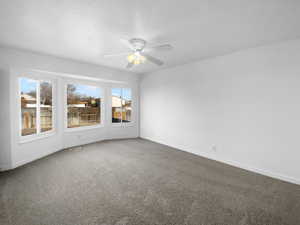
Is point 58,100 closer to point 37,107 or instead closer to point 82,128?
point 37,107

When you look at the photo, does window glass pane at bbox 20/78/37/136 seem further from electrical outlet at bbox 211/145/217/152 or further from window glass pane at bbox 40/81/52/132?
electrical outlet at bbox 211/145/217/152

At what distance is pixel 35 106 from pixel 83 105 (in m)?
1.42

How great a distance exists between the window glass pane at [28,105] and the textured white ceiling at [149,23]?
779mm

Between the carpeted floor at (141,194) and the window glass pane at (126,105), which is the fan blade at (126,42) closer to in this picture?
the carpeted floor at (141,194)

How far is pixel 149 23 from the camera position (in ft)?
6.89

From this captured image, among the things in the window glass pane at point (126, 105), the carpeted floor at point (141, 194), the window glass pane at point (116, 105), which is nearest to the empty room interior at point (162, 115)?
the carpeted floor at point (141, 194)

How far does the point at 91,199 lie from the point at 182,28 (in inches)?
108

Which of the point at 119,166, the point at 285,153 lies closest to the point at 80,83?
the point at 119,166

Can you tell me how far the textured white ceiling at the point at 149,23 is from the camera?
1729 mm

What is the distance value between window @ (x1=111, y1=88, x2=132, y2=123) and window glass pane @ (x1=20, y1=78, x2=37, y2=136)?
2.32 m

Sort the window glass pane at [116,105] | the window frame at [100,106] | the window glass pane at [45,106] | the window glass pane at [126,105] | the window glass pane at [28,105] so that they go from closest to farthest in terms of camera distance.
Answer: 1. the window glass pane at [28,105]
2. the window glass pane at [45,106]
3. the window frame at [100,106]
4. the window glass pane at [116,105]
5. the window glass pane at [126,105]

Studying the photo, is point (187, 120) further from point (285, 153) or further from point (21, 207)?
point (21, 207)

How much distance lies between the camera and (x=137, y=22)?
2.07m

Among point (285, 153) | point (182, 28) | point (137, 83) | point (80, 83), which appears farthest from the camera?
point (137, 83)
